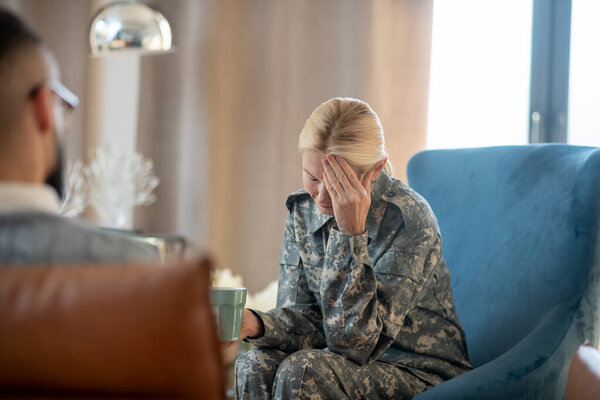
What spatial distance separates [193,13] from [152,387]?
9.24 ft

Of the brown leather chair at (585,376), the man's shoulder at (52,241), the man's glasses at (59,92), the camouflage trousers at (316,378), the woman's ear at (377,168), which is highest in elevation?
the man's glasses at (59,92)

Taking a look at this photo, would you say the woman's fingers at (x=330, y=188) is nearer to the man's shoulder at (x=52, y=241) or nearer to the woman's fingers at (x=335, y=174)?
the woman's fingers at (x=335, y=174)

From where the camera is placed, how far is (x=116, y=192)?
9.57 ft

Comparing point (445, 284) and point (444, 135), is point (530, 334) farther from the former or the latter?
point (444, 135)

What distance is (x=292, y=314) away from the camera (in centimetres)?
150

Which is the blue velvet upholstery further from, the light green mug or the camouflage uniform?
the light green mug

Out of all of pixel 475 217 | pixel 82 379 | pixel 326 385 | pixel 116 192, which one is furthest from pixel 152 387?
pixel 116 192

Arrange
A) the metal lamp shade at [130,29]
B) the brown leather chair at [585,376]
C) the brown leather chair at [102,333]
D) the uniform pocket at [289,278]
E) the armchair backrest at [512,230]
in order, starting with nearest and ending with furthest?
the brown leather chair at [102,333], the brown leather chair at [585,376], the armchair backrest at [512,230], the uniform pocket at [289,278], the metal lamp shade at [130,29]

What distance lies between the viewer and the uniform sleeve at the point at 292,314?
142cm

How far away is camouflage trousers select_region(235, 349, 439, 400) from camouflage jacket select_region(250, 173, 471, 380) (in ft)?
0.10

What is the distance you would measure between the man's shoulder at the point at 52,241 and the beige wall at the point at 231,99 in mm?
2416

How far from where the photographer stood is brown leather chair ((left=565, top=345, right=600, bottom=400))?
1.07 m

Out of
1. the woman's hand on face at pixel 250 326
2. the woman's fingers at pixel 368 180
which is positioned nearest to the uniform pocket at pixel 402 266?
the woman's fingers at pixel 368 180

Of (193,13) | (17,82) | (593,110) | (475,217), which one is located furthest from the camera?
(193,13)
